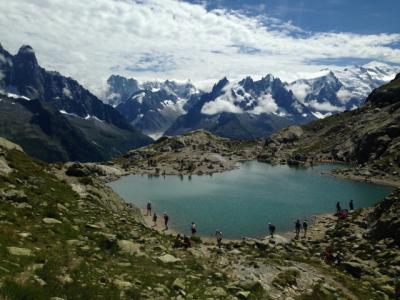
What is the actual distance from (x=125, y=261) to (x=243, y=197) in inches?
3226

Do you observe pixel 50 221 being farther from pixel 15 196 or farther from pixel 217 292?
pixel 217 292

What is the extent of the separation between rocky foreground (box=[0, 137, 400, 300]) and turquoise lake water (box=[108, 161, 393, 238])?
2730 centimetres

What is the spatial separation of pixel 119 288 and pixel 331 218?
219 ft

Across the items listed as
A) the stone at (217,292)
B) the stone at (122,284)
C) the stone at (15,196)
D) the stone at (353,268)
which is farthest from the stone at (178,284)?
the stone at (353,268)

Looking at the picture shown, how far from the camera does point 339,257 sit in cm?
4616

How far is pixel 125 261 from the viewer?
30.6 m

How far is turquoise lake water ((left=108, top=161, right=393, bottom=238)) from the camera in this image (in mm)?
81263

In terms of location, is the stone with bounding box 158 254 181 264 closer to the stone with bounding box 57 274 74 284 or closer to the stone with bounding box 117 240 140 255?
the stone with bounding box 117 240 140 255

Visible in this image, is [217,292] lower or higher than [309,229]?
higher

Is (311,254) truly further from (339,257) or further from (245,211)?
(245,211)

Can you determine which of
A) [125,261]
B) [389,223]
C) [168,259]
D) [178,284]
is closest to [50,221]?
[125,261]

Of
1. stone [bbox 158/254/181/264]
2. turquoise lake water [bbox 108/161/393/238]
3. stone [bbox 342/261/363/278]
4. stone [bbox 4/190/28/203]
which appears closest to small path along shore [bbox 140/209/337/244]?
turquoise lake water [bbox 108/161/393/238]

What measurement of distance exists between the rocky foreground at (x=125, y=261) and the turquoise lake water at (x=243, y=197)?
89.6 feet

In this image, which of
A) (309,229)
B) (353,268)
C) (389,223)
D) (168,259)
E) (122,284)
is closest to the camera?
(122,284)
